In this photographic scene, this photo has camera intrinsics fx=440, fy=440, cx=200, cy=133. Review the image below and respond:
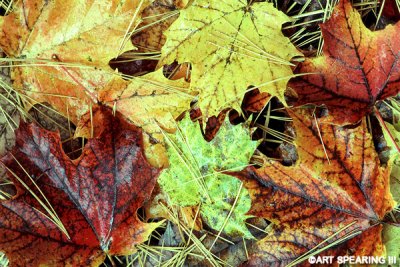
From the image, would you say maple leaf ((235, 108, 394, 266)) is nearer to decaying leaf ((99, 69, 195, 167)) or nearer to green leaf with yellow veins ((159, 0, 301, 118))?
green leaf with yellow veins ((159, 0, 301, 118))

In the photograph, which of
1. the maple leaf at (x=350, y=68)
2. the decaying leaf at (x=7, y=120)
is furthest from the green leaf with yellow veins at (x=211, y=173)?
the decaying leaf at (x=7, y=120)

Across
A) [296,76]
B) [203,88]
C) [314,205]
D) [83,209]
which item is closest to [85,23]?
[203,88]

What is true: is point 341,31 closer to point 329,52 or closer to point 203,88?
point 329,52

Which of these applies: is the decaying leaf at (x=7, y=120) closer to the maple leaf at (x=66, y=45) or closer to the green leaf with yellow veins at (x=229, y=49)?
the maple leaf at (x=66, y=45)

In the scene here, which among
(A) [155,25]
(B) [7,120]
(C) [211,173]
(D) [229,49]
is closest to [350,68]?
(D) [229,49]

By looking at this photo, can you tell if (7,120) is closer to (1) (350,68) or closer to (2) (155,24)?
(2) (155,24)

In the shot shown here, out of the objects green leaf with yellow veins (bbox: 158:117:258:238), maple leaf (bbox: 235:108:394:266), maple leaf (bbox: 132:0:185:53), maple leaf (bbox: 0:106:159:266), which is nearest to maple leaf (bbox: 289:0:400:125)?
maple leaf (bbox: 235:108:394:266)
